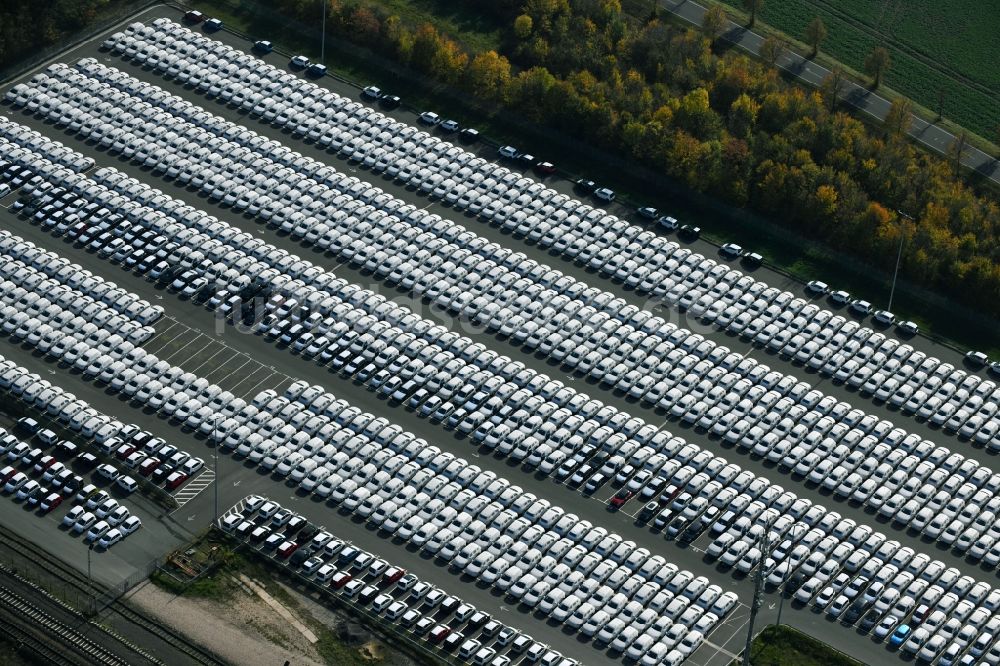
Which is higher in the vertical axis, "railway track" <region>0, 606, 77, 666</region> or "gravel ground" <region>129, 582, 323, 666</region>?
"gravel ground" <region>129, 582, 323, 666</region>

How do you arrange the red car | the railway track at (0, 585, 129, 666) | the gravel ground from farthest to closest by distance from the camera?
the red car, the gravel ground, the railway track at (0, 585, 129, 666)

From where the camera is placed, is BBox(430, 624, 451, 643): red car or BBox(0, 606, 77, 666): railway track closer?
BBox(0, 606, 77, 666): railway track

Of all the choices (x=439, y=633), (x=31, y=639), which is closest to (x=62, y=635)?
(x=31, y=639)

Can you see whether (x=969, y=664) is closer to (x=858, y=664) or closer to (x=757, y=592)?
(x=858, y=664)

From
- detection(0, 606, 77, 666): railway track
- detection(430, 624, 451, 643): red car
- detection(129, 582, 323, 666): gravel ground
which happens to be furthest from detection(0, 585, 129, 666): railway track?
detection(430, 624, 451, 643): red car

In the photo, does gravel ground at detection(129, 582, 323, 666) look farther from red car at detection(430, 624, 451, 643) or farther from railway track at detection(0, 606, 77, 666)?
red car at detection(430, 624, 451, 643)

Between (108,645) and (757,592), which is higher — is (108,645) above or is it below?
below

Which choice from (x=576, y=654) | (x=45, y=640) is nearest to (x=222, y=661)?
(x=45, y=640)

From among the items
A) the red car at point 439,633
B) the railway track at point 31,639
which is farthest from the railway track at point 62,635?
the red car at point 439,633

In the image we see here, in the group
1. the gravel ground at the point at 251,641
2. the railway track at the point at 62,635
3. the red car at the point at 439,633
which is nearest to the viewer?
the railway track at the point at 62,635

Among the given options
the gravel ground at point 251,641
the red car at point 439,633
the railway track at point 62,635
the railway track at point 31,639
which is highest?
the red car at point 439,633

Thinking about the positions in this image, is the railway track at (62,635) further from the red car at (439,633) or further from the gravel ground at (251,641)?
the red car at (439,633)
